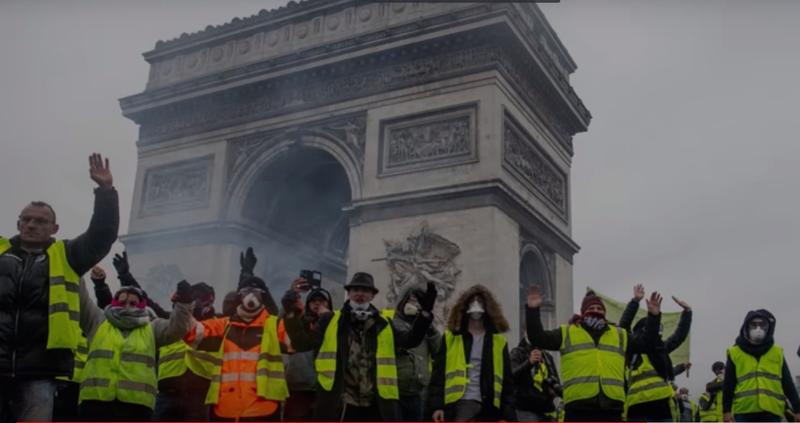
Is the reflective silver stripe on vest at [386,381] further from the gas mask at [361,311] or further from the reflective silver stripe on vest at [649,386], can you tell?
the reflective silver stripe on vest at [649,386]

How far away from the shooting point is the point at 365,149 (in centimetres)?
1866

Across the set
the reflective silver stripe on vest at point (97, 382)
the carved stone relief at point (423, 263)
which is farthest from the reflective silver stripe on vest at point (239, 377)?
the carved stone relief at point (423, 263)

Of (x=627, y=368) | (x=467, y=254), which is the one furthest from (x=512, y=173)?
(x=627, y=368)

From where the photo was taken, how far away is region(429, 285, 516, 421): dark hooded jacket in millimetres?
6340

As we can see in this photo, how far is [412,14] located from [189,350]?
45.2 ft

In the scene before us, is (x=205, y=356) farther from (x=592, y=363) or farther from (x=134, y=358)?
(x=592, y=363)

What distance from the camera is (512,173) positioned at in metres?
18.0

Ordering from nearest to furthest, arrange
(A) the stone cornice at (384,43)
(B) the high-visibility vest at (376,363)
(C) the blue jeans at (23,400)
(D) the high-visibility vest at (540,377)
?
(C) the blue jeans at (23,400) < (B) the high-visibility vest at (376,363) < (D) the high-visibility vest at (540,377) < (A) the stone cornice at (384,43)

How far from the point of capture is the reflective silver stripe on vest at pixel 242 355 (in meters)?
6.13

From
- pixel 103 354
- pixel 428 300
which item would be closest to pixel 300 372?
pixel 428 300

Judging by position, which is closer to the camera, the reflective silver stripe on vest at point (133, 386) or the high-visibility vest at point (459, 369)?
the reflective silver stripe on vest at point (133, 386)

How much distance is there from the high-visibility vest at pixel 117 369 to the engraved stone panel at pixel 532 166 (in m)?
12.7

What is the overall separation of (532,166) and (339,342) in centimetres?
1408

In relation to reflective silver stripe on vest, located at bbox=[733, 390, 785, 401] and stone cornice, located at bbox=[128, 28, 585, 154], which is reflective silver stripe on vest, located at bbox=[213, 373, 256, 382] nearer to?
reflective silver stripe on vest, located at bbox=[733, 390, 785, 401]
